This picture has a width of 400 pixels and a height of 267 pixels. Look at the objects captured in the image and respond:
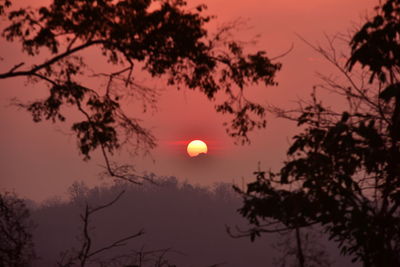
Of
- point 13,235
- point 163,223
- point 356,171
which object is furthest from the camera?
point 163,223

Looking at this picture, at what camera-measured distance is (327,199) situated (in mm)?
8180

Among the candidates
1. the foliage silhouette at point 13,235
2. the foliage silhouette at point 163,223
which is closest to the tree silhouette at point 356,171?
the foliage silhouette at point 13,235

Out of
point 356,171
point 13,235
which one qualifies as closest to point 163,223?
point 13,235

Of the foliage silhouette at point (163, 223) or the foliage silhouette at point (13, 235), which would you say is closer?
the foliage silhouette at point (13, 235)

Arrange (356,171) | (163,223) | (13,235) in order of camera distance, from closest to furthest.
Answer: (356,171)
(13,235)
(163,223)

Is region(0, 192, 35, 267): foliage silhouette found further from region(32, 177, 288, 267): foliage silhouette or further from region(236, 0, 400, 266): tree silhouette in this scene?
region(32, 177, 288, 267): foliage silhouette

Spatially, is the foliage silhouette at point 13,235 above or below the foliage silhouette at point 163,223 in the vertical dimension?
below

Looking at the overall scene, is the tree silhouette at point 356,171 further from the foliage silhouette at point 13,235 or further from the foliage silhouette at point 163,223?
the foliage silhouette at point 163,223

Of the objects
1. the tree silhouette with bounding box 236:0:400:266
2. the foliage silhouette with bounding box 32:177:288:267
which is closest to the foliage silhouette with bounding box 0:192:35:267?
the tree silhouette with bounding box 236:0:400:266

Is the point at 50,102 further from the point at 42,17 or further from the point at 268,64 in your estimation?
the point at 268,64

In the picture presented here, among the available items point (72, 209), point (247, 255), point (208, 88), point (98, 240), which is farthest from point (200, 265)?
point (208, 88)

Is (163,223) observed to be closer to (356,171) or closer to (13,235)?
(13,235)

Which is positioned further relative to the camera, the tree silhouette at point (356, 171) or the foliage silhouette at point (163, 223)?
the foliage silhouette at point (163, 223)

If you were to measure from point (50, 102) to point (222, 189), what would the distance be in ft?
470
